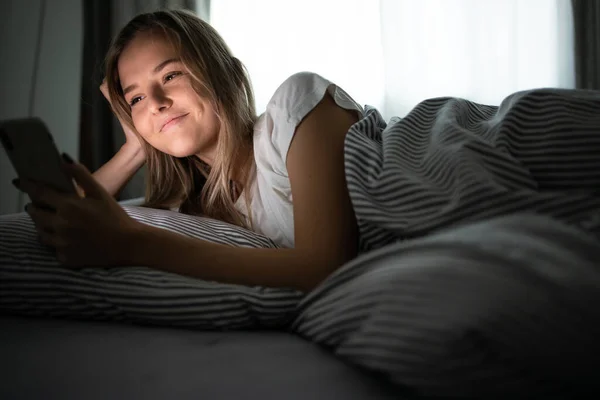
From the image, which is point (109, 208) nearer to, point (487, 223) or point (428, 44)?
point (487, 223)

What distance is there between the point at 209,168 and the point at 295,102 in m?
0.49

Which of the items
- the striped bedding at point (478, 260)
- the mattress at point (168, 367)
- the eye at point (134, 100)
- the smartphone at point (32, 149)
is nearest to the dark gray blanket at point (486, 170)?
the striped bedding at point (478, 260)

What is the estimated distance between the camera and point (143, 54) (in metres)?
1.21

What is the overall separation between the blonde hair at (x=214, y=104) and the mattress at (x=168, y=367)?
1.94 feet

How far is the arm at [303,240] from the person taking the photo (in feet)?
2.39

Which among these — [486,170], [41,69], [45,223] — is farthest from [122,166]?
[486,170]

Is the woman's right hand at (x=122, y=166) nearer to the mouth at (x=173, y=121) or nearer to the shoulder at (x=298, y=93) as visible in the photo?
the mouth at (x=173, y=121)

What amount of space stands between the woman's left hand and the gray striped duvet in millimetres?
22

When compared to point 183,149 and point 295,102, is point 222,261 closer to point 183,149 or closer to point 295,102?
point 295,102

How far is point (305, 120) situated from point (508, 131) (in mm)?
325

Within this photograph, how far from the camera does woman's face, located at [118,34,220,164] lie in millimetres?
1179

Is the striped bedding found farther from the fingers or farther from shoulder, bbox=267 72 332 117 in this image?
the fingers

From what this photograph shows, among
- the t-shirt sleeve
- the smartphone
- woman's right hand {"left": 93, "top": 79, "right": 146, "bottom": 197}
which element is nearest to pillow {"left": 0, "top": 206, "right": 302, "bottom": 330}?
the smartphone

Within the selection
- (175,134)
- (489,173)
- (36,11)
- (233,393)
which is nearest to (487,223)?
(489,173)
